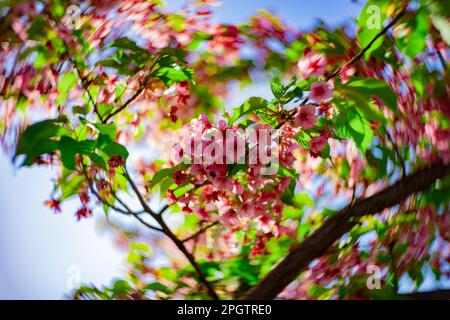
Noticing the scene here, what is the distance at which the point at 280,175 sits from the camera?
3.10 ft

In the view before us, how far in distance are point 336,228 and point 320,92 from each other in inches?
12.5

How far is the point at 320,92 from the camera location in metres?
0.78

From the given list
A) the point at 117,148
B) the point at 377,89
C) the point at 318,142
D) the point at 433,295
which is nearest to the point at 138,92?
the point at 117,148

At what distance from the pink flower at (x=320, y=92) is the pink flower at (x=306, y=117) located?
4 centimetres

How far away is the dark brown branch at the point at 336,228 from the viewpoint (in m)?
0.91

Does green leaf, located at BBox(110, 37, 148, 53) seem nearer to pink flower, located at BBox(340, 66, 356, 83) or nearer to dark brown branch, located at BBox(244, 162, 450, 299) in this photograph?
pink flower, located at BBox(340, 66, 356, 83)

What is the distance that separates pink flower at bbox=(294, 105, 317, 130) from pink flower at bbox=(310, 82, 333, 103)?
4cm

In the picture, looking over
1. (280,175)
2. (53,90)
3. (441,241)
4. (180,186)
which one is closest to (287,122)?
(280,175)

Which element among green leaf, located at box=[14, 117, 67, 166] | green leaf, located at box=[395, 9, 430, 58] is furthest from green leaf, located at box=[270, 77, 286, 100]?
green leaf, located at box=[14, 117, 67, 166]

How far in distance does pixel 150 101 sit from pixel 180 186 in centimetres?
29

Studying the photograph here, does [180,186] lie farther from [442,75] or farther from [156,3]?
[442,75]

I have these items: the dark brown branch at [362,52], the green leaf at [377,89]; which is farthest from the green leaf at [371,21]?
the green leaf at [377,89]

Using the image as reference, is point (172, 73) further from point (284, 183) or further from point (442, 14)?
point (442, 14)

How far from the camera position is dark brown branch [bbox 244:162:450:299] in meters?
0.91
